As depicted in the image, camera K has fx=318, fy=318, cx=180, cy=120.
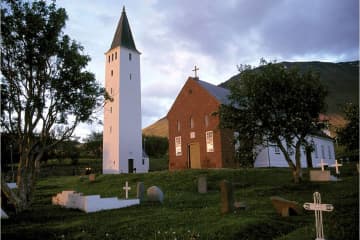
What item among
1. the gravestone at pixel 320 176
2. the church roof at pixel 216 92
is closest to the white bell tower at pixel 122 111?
the church roof at pixel 216 92

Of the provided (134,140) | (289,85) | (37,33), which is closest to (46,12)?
(37,33)

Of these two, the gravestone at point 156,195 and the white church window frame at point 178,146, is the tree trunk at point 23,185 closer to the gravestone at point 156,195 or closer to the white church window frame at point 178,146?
the gravestone at point 156,195

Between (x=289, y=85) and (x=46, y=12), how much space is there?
14631mm

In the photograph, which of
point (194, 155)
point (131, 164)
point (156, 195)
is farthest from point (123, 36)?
point (156, 195)

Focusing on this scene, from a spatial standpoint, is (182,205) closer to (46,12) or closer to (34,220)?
(34,220)

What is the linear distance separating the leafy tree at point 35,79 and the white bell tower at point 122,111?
27.3 meters

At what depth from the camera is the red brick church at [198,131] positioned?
110 ft

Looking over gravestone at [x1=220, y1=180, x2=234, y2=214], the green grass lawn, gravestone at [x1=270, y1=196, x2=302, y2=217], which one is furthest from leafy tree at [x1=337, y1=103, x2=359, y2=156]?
gravestone at [x1=220, y1=180, x2=234, y2=214]

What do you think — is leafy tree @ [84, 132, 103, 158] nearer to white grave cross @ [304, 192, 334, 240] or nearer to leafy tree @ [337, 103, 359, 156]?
leafy tree @ [337, 103, 359, 156]

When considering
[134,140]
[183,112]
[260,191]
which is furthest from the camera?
[134,140]

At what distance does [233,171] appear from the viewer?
2631 centimetres

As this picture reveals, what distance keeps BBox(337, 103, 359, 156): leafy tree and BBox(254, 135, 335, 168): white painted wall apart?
226 cm

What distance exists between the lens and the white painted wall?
35625mm

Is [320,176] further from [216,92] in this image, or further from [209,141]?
[216,92]
